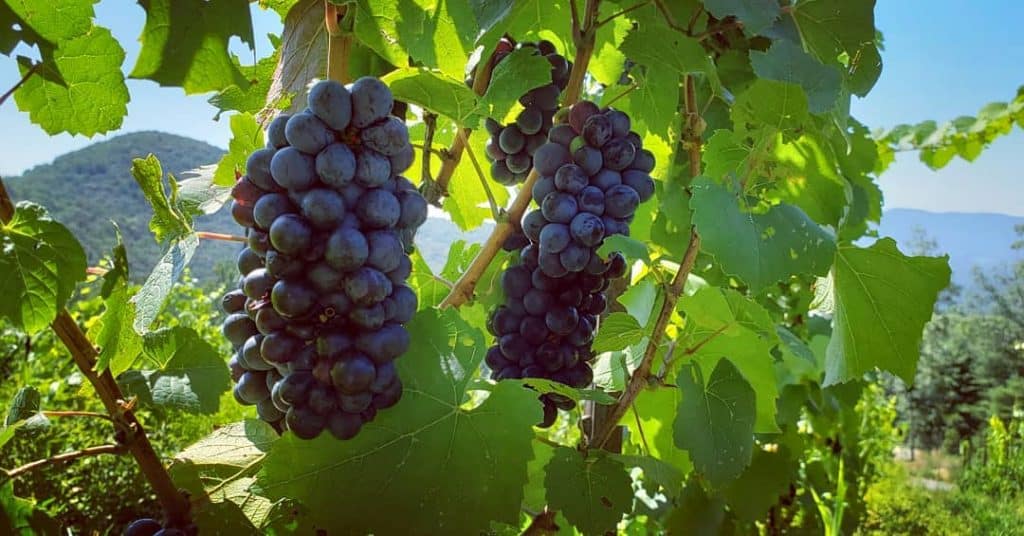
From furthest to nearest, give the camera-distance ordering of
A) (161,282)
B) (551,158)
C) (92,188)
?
(92,188) < (551,158) < (161,282)

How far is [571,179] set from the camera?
0.87 m

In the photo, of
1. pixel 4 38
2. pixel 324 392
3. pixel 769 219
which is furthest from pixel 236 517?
pixel 769 219

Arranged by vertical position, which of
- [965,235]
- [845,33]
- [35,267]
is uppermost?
[965,235]

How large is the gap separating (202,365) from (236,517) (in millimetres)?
275

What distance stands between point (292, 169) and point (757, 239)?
486mm

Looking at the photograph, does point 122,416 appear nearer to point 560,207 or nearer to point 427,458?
point 427,458

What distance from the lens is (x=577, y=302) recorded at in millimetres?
908

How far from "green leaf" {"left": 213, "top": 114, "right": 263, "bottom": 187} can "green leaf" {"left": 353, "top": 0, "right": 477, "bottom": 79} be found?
159 millimetres

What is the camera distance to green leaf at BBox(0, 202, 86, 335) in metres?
0.63

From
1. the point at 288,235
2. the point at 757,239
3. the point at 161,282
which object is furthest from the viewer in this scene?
the point at 757,239

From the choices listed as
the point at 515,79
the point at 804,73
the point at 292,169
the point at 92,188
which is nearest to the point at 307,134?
the point at 292,169

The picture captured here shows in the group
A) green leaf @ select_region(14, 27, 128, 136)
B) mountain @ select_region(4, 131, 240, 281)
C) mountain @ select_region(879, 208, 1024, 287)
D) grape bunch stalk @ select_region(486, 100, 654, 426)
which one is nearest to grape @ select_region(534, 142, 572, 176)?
grape bunch stalk @ select_region(486, 100, 654, 426)

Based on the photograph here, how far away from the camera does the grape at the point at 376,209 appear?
61 cm

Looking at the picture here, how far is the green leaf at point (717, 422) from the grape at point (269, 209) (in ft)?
1.79
